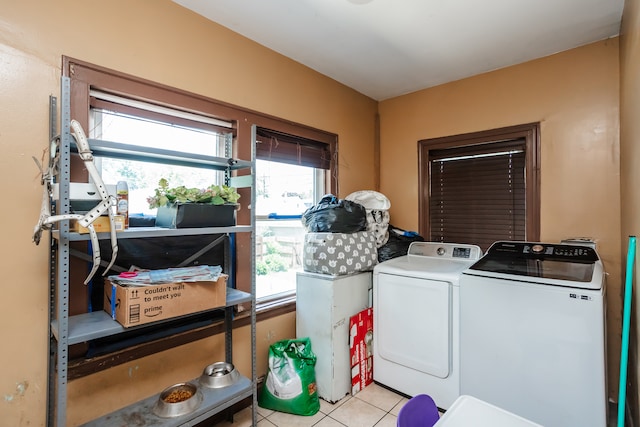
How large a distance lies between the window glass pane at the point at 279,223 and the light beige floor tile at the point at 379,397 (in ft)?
3.07

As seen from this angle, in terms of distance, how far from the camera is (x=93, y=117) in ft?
5.49

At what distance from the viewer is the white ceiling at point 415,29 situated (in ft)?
6.30

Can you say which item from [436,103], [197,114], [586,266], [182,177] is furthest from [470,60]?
[182,177]

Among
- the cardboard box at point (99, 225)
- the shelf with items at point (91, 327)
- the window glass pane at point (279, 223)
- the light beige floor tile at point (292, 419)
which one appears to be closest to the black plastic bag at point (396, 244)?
the window glass pane at point (279, 223)

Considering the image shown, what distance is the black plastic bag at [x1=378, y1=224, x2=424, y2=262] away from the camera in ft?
9.10

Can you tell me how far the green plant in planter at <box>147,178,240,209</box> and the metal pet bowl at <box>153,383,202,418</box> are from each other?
38.1 inches

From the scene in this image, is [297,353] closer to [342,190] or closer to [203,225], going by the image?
[203,225]

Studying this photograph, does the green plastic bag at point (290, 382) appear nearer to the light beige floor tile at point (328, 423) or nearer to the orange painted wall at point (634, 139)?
the light beige floor tile at point (328, 423)

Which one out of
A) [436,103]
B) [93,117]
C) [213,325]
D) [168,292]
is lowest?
[213,325]

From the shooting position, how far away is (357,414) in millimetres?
2137

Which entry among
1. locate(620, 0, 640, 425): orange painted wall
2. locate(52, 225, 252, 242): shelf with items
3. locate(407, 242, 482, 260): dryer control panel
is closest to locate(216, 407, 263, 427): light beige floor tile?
locate(52, 225, 252, 242): shelf with items

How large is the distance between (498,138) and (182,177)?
2.50m

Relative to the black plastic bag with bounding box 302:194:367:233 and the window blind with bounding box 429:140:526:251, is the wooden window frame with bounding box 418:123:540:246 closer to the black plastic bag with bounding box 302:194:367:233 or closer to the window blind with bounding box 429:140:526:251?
the window blind with bounding box 429:140:526:251

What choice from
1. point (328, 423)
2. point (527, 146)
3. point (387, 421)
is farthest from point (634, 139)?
point (328, 423)
